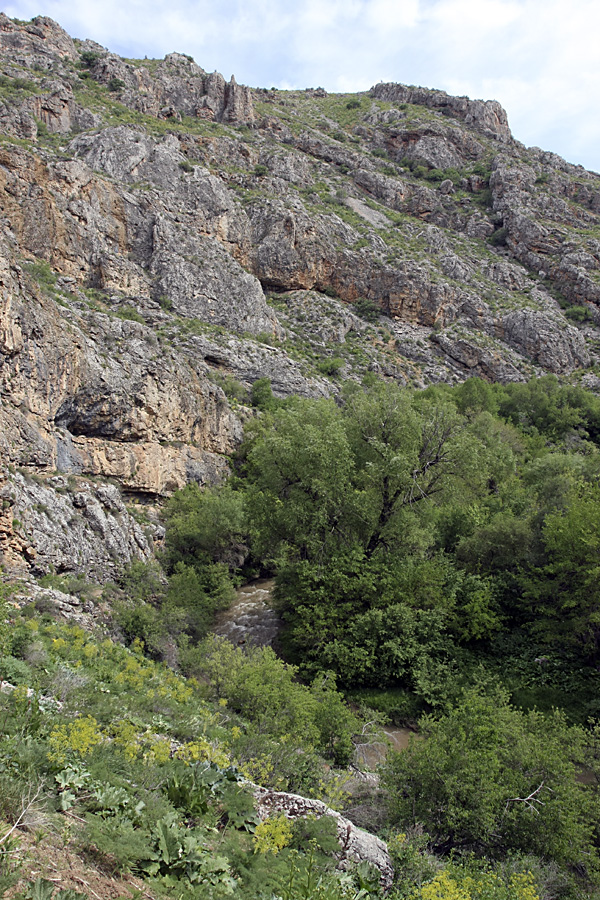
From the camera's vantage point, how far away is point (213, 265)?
140ft

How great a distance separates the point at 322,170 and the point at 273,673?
71.9 m

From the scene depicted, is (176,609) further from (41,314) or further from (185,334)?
(185,334)

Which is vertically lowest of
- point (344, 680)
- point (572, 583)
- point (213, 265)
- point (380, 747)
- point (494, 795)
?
point (380, 747)

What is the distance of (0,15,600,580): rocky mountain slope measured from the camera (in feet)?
63.6

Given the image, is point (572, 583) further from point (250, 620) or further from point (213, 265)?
point (213, 265)

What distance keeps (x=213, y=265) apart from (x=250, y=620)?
32.9 m

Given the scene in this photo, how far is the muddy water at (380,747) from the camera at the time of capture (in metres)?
10.4

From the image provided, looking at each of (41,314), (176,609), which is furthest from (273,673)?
(41,314)

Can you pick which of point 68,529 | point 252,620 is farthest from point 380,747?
point 68,529

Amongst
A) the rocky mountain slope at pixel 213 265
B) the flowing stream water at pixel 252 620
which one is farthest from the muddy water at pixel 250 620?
the rocky mountain slope at pixel 213 265

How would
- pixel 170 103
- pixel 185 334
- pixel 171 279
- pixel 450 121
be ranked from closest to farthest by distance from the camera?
pixel 185 334, pixel 171 279, pixel 170 103, pixel 450 121

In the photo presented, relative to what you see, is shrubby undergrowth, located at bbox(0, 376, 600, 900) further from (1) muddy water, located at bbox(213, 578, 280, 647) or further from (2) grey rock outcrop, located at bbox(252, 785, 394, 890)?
(1) muddy water, located at bbox(213, 578, 280, 647)

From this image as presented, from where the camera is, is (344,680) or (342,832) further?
(344,680)

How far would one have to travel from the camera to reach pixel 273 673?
10.8 metres
